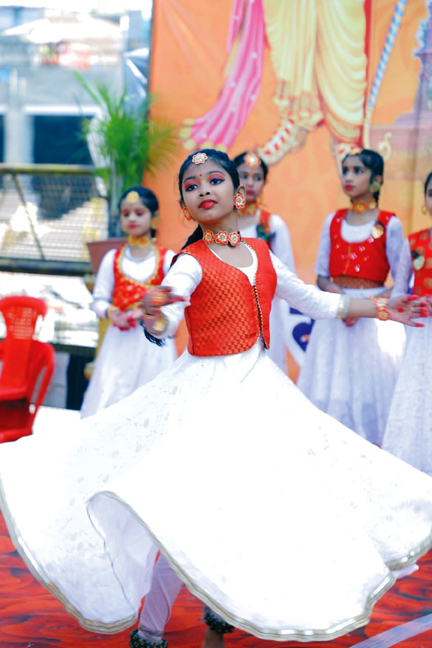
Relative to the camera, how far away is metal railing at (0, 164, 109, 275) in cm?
643

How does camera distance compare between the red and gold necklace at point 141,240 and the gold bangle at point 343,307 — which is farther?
the red and gold necklace at point 141,240

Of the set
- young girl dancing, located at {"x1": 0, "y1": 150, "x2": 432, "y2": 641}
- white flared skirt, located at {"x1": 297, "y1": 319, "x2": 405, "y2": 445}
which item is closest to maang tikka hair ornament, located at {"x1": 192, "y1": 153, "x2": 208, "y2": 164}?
young girl dancing, located at {"x1": 0, "y1": 150, "x2": 432, "y2": 641}

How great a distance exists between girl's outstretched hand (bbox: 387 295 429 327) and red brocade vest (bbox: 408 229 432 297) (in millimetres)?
1234

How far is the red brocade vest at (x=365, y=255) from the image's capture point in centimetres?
423

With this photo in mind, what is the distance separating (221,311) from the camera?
7.50ft

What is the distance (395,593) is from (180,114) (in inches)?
155

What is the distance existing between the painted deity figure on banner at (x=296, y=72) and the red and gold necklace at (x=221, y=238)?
325 cm

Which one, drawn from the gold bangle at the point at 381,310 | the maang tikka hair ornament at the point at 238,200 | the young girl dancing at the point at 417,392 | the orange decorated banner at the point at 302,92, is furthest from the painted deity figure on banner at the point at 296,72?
the maang tikka hair ornament at the point at 238,200

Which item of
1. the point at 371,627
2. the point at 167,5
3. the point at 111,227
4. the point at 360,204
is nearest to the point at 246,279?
the point at 371,627

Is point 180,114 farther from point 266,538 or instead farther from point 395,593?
point 266,538

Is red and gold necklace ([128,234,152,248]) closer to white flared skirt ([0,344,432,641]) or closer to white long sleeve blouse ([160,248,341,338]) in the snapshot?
white long sleeve blouse ([160,248,341,338])

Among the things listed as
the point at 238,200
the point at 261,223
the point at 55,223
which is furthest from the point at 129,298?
the point at 55,223

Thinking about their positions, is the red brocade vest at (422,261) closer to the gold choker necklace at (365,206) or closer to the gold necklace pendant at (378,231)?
the gold necklace pendant at (378,231)

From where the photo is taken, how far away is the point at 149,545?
80.8 inches
